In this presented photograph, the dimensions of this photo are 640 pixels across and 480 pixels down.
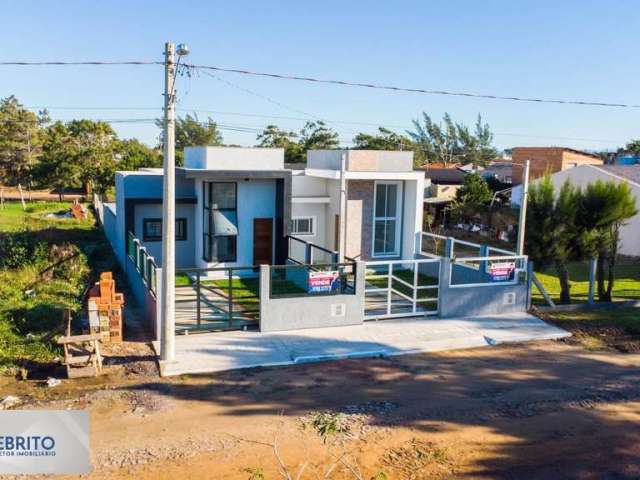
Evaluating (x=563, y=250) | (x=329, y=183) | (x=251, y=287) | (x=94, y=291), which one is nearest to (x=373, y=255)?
(x=329, y=183)

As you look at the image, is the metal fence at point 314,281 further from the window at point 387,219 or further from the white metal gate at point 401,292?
the window at point 387,219

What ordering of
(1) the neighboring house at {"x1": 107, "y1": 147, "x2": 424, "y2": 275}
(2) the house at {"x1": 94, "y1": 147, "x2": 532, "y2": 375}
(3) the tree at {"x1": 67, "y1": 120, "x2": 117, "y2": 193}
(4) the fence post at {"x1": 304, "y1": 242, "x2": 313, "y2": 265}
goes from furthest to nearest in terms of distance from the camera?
(3) the tree at {"x1": 67, "y1": 120, "x2": 117, "y2": 193} → (1) the neighboring house at {"x1": 107, "y1": 147, "x2": 424, "y2": 275} → (4) the fence post at {"x1": 304, "y1": 242, "x2": 313, "y2": 265} → (2) the house at {"x1": 94, "y1": 147, "x2": 532, "y2": 375}

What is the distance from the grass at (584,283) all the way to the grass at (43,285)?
13.3 m

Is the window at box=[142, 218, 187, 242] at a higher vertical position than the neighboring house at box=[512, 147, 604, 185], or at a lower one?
lower

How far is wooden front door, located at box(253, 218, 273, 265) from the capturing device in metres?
19.8

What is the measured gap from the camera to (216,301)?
1633cm

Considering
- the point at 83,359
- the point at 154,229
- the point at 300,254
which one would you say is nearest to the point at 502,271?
the point at 300,254

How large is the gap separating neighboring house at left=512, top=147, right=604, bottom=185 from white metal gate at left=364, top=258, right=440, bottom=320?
28.9 meters

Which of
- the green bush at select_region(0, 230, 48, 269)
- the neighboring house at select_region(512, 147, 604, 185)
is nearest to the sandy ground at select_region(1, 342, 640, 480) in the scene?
the green bush at select_region(0, 230, 48, 269)

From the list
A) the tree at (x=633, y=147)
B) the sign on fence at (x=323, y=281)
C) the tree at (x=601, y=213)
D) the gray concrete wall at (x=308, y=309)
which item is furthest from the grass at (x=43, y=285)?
the tree at (x=633, y=147)

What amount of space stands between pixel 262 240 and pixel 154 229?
4269 millimetres

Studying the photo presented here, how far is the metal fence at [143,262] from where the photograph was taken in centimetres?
1408

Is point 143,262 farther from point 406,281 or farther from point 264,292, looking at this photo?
point 406,281

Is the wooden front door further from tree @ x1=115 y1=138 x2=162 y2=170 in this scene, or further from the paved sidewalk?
tree @ x1=115 y1=138 x2=162 y2=170
